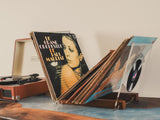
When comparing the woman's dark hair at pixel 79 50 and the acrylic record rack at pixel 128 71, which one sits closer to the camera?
the acrylic record rack at pixel 128 71

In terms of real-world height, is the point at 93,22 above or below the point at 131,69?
above

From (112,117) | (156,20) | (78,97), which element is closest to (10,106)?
(78,97)

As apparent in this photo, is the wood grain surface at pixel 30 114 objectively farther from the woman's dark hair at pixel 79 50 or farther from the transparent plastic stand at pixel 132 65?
the woman's dark hair at pixel 79 50

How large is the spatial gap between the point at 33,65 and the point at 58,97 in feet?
2.20

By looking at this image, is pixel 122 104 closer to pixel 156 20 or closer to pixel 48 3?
pixel 156 20

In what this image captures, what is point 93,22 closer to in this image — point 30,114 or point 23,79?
point 23,79

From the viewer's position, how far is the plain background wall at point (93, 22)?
102cm

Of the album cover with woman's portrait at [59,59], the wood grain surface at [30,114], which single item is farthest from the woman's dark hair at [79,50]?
the wood grain surface at [30,114]

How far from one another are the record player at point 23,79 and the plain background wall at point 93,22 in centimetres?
12

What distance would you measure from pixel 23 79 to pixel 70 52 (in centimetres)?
33

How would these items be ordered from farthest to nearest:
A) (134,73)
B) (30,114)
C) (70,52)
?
(70,52), (134,73), (30,114)

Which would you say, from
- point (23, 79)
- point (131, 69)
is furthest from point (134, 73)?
point (23, 79)

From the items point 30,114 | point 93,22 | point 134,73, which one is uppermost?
point 93,22

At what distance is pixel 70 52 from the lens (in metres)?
1.10
